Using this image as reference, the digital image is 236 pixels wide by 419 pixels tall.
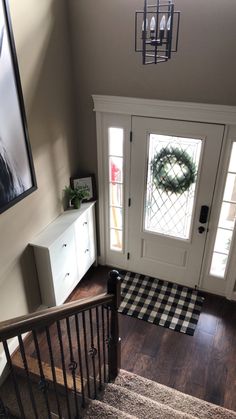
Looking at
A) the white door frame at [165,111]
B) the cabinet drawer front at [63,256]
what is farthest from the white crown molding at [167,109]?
the cabinet drawer front at [63,256]

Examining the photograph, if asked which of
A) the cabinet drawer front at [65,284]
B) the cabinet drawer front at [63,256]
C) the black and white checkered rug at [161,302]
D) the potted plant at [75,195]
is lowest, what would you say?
the black and white checkered rug at [161,302]

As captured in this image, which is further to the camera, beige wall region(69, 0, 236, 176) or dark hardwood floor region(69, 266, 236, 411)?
dark hardwood floor region(69, 266, 236, 411)

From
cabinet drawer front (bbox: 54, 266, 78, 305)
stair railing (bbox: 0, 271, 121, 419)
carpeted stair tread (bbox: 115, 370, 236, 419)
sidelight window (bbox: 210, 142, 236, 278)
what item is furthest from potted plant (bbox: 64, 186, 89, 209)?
carpeted stair tread (bbox: 115, 370, 236, 419)

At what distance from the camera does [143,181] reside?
3.48 m

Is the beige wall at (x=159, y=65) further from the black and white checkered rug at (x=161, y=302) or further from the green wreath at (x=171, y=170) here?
the black and white checkered rug at (x=161, y=302)

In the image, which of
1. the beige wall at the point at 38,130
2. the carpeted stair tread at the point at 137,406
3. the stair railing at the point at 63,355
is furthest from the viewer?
the beige wall at the point at 38,130

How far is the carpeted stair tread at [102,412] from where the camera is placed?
79.7 inches

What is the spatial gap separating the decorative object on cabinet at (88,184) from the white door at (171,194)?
433 mm

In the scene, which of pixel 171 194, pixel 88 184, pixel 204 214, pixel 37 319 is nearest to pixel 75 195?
pixel 88 184

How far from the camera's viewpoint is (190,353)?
3141 mm

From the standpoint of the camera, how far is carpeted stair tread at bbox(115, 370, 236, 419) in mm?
2500

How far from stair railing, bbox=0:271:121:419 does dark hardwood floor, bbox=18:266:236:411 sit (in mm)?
386

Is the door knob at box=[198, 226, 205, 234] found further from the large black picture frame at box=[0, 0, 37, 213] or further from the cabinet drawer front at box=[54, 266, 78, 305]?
the large black picture frame at box=[0, 0, 37, 213]

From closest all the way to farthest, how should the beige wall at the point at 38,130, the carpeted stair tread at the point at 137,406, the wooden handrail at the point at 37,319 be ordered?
1. the wooden handrail at the point at 37,319
2. the carpeted stair tread at the point at 137,406
3. the beige wall at the point at 38,130
